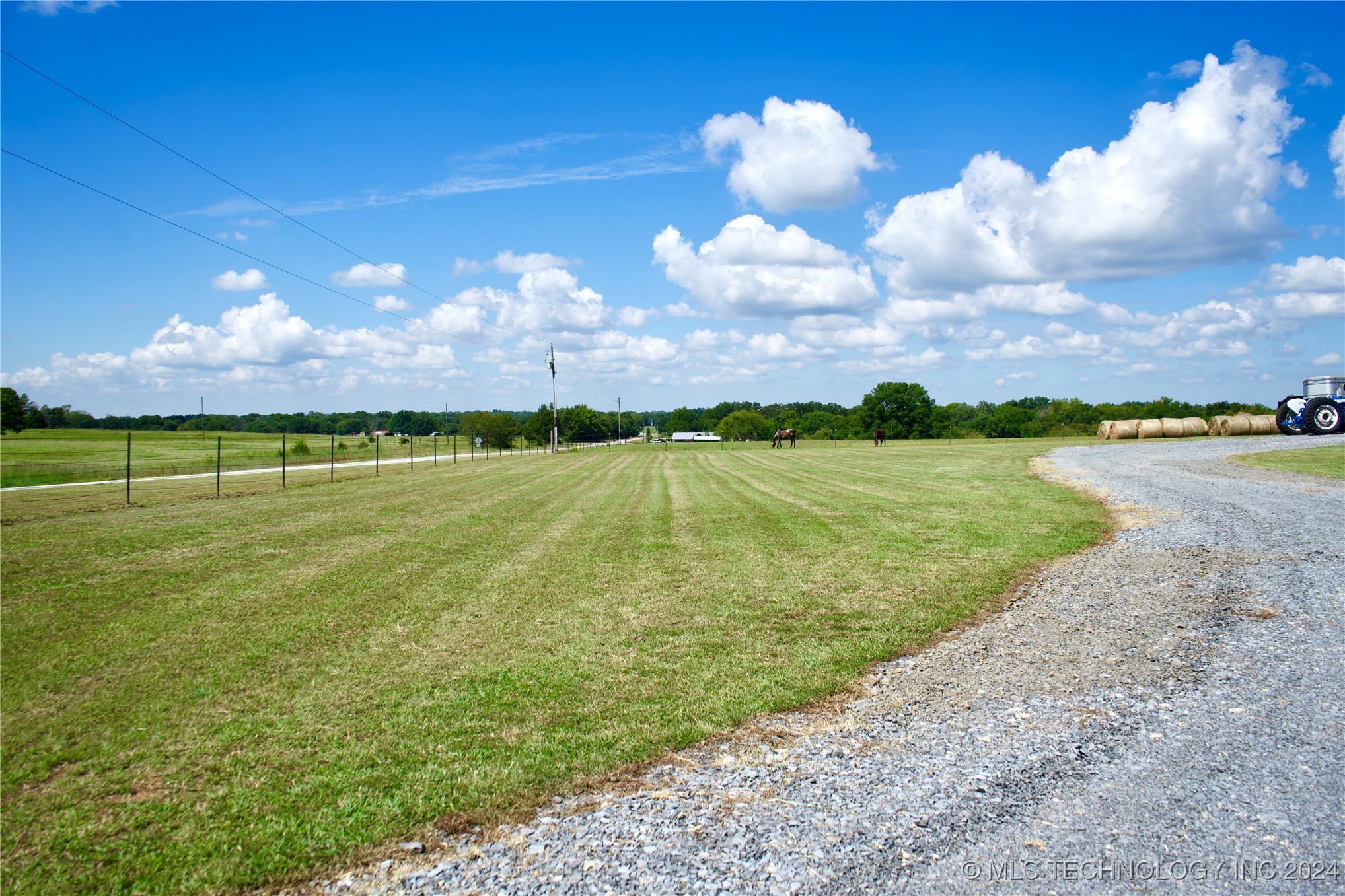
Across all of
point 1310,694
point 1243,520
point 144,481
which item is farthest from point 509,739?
point 144,481

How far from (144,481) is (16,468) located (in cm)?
518

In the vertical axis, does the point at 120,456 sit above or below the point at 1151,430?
below

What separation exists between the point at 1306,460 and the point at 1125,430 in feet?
100.0

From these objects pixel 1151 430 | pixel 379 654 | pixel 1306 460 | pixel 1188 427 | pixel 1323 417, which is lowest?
pixel 379 654

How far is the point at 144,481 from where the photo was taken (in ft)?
85.3

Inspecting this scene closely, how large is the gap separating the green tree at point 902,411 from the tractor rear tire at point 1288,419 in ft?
241

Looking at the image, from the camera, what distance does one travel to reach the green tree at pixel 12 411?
85.6 feet

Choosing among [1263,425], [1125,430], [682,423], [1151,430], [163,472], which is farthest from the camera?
[682,423]

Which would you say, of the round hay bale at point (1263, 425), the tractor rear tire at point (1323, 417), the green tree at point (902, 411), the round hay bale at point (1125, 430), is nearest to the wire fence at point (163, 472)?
the round hay bale at point (1125, 430)

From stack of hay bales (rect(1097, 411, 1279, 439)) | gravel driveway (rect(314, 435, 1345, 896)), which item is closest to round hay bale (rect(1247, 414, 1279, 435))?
stack of hay bales (rect(1097, 411, 1279, 439))

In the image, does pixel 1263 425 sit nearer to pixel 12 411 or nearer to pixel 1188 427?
pixel 1188 427

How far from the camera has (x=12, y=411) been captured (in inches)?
1061

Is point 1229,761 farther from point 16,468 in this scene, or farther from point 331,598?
point 16,468

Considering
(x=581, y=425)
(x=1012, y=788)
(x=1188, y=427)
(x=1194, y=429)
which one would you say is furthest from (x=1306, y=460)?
(x=581, y=425)
